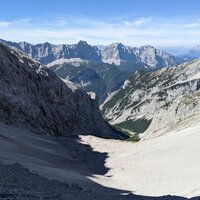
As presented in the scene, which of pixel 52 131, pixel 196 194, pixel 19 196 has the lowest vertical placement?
pixel 52 131

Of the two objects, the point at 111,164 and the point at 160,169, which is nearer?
the point at 160,169

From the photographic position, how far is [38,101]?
100 meters

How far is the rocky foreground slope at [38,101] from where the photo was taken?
87688 mm

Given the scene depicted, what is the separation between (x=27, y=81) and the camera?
4003 inches

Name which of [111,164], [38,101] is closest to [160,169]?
[111,164]

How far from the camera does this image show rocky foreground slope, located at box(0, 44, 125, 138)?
87.7m

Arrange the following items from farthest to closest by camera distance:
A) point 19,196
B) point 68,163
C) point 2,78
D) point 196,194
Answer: point 2,78 < point 68,163 < point 196,194 < point 19,196

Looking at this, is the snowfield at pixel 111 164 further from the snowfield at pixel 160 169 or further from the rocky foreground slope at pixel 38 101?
the rocky foreground slope at pixel 38 101

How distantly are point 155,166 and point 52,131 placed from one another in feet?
161

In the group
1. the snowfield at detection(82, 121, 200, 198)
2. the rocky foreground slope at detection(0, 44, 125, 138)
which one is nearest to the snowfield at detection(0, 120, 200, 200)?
the snowfield at detection(82, 121, 200, 198)

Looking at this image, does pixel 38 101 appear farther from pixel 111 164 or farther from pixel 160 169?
pixel 160 169

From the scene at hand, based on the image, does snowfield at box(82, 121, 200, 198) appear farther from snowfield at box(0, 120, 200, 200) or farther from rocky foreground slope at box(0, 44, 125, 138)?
rocky foreground slope at box(0, 44, 125, 138)

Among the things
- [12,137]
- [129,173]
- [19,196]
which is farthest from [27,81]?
[19,196]

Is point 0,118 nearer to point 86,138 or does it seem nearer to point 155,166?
point 86,138
